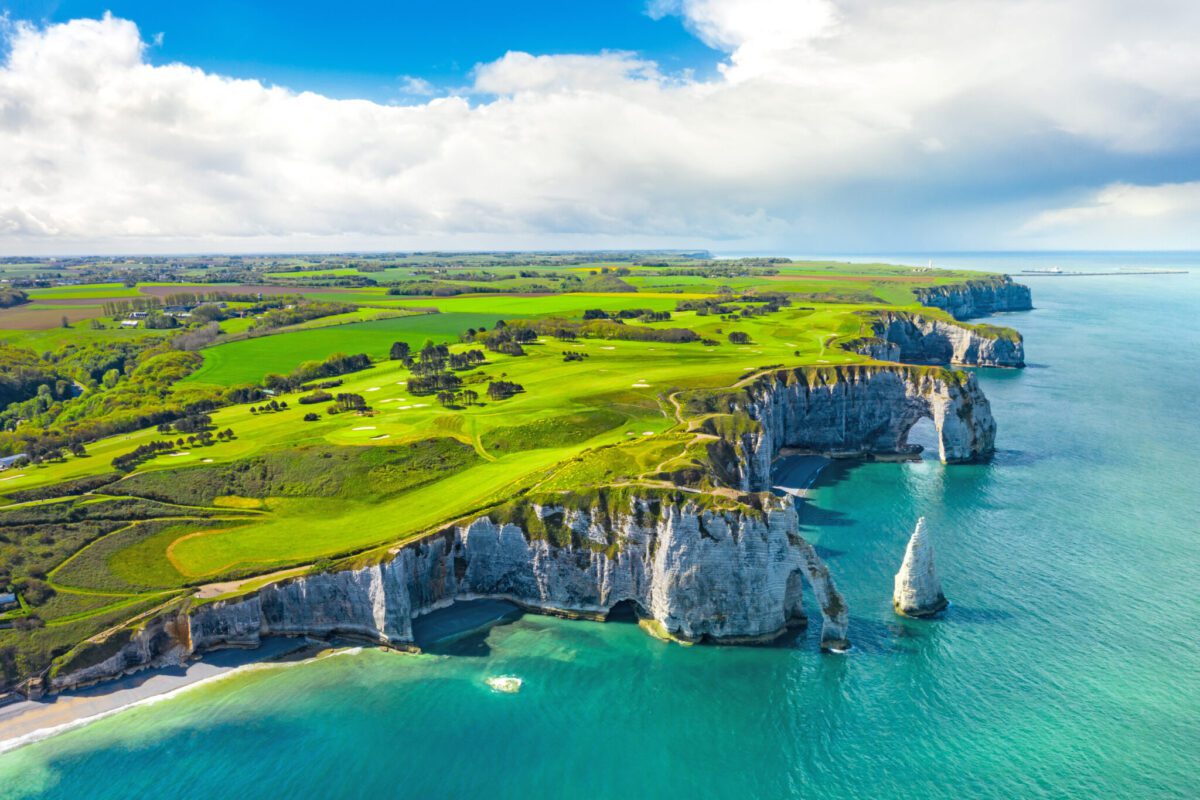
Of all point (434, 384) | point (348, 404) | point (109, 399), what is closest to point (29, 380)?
point (109, 399)

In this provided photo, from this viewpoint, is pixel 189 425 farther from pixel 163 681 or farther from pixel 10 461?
pixel 163 681

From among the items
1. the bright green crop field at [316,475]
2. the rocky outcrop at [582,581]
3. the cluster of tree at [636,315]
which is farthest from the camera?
the cluster of tree at [636,315]

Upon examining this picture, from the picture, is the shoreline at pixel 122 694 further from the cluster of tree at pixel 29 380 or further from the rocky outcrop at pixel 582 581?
the cluster of tree at pixel 29 380

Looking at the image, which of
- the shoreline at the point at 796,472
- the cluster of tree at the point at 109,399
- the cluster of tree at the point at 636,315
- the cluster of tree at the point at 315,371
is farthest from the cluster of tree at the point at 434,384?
the cluster of tree at the point at 636,315

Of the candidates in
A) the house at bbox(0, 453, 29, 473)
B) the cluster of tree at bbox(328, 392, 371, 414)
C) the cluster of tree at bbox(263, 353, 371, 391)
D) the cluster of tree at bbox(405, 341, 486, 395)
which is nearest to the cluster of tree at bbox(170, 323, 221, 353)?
the cluster of tree at bbox(263, 353, 371, 391)

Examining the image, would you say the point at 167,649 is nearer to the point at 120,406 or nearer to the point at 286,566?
the point at 286,566

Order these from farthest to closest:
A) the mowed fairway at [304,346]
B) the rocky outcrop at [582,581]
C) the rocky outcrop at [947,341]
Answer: the rocky outcrop at [947,341]
the mowed fairway at [304,346]
the rocky outcrop at [582,581]

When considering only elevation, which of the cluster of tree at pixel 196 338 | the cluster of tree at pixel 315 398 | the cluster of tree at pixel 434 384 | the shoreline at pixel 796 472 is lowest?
the shoreline at pixel 796 472
